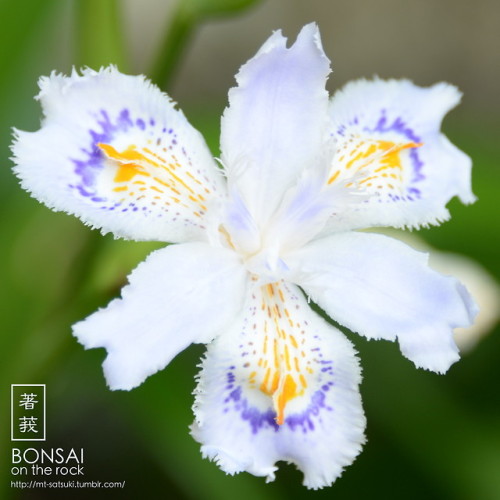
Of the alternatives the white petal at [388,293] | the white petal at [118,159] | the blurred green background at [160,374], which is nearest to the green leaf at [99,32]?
the blurred green background at [160,374]

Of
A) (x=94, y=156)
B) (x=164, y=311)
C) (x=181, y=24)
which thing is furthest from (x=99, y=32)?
(x=164, y=311)

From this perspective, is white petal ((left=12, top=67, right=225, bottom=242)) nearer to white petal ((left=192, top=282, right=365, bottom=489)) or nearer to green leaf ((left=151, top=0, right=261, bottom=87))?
white petal ((left=192, top=282, right=365, bottom=489))

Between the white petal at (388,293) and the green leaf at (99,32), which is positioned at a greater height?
the green leaf at (99,32)

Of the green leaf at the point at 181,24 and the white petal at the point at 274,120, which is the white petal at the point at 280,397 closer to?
the white petal at the point at 274,120

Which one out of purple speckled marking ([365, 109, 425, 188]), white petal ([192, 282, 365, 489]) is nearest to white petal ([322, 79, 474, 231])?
purple speckled marking ([365, 109, 425, 188])

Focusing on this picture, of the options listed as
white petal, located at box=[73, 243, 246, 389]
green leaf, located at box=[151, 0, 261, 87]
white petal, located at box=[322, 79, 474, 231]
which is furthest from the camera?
green leaf, located at box=[151, 0, 261, 87]
